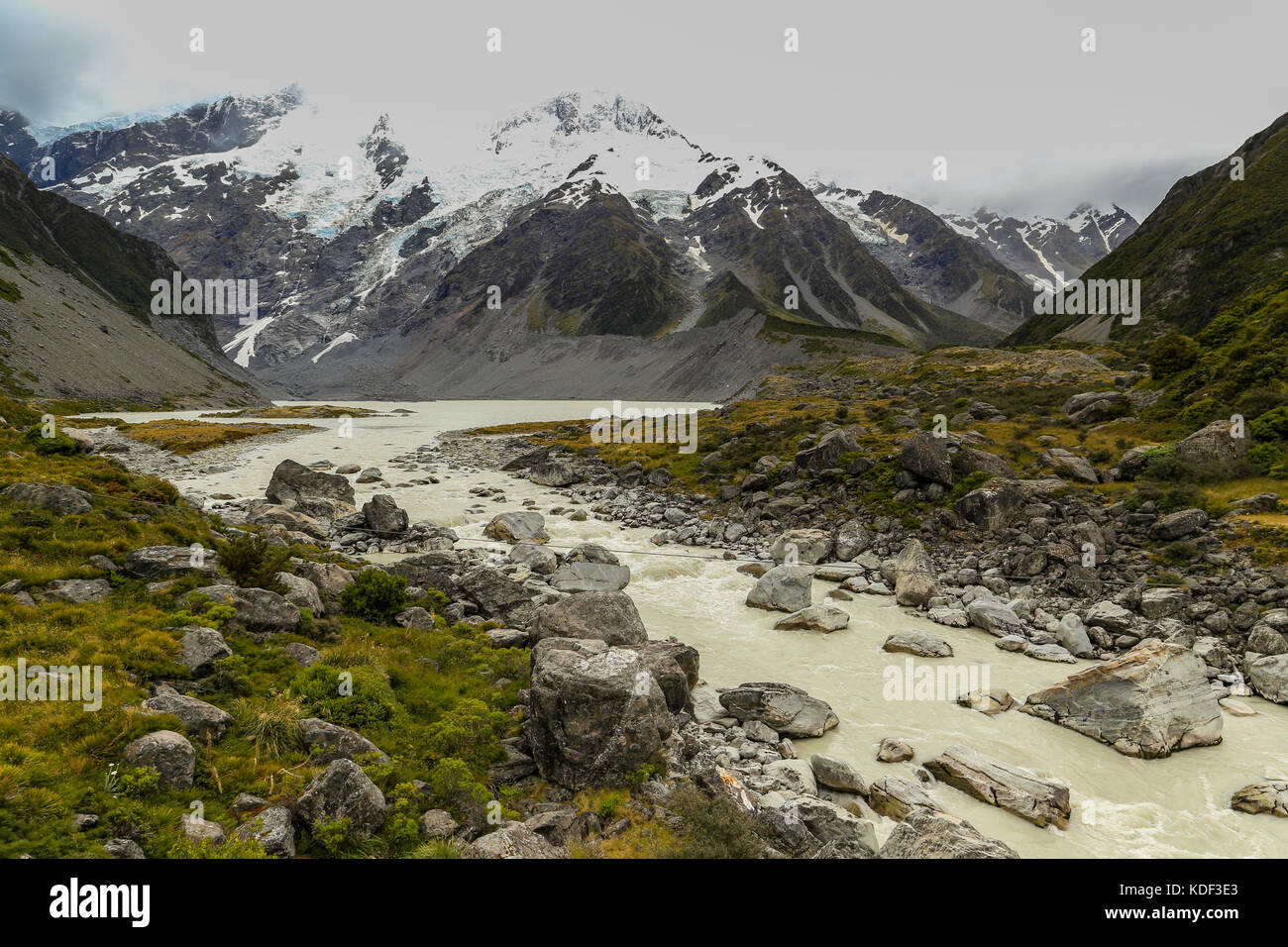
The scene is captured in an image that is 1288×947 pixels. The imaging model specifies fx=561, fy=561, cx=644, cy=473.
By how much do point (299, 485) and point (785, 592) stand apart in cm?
3046

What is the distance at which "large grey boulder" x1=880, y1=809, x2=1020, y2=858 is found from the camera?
8.59 meters

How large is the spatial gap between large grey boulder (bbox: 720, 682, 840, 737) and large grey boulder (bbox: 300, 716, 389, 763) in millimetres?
8427

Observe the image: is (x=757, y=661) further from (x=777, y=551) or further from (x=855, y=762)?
(x=777, y=551)

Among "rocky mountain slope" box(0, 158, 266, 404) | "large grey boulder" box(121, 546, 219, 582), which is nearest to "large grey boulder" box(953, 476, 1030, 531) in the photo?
"large grey boulder" box(121, 546, 219, 582)

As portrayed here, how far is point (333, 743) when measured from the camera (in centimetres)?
948

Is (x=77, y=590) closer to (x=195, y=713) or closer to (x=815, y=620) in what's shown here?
(x=195, y=713)

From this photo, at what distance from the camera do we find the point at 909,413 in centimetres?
5172

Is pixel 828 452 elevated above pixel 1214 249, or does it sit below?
below

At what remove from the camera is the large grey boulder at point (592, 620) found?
1533 cm

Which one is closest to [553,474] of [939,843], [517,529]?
[517,529]

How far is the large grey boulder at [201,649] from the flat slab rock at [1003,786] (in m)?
15.3

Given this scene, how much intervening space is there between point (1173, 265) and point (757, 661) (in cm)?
14560

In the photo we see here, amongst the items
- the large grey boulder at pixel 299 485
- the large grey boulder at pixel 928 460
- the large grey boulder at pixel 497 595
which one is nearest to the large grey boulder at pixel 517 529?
the large grey boulder at pixel 497 595
